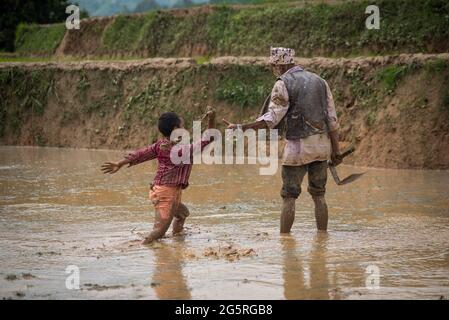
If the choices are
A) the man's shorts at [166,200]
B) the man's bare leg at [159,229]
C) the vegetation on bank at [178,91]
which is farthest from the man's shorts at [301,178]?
the vegetation on bank at [178,91]

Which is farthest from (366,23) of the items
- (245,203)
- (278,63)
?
(278,63)

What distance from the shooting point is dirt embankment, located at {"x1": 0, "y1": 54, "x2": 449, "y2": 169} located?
15.0m

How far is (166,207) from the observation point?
29.1ft

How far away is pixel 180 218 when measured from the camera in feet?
30.3

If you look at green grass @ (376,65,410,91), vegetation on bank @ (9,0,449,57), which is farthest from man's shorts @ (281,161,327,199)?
vegetation on bank @ (9,0,449,57)

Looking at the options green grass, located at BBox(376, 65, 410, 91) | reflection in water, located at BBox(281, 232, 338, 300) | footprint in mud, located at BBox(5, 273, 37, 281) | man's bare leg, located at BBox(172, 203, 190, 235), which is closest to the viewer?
reflection in water, located at BBox(281, 232, 338, 300)

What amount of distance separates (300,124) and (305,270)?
6.64 feet

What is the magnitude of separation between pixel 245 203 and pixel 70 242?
3153mm

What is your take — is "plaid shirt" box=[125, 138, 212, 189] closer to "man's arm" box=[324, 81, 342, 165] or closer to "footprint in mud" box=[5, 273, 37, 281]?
"man's arm" box=[324, 81, 342, 165]

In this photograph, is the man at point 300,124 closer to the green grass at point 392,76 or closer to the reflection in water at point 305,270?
the reflection in water at point 305,270

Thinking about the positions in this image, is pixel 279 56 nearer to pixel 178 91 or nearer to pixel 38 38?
pixel 178 91

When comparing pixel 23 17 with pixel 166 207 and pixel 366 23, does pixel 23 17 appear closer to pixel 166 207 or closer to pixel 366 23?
pixel 366 23

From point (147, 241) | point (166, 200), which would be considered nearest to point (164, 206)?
point (166, 200)

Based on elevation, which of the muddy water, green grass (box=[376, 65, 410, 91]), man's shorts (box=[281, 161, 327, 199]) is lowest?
the muddy water
